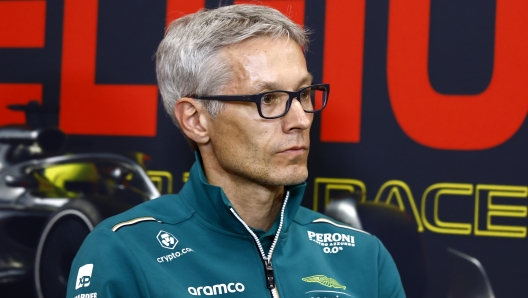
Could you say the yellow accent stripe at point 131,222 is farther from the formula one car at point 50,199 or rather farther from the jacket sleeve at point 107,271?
the formula one car at point 50,199

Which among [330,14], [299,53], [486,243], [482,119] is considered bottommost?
[486,243]

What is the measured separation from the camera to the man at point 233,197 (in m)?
1.28

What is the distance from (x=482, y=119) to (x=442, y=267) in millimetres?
425

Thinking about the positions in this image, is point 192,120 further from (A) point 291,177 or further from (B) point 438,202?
(B) point 438,202

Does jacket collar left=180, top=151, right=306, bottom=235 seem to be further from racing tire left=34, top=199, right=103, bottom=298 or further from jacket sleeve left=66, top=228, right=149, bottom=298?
racing tire left=34, top=199, right=103, bottom=298

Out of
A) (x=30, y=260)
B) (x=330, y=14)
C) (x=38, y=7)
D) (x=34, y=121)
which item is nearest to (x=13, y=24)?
(x=38, y=7)

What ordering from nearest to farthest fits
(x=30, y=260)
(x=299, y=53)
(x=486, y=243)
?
1. (x=299, y=53)
2. (x=486, y=243)
3. (x=30, y=260)

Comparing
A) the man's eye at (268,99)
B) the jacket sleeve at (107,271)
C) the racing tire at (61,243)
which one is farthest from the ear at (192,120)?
the racing tire at (61,243)

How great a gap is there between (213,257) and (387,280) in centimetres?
42

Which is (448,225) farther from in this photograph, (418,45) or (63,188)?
(63,188)

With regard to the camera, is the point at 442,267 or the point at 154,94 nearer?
the point at 442,267

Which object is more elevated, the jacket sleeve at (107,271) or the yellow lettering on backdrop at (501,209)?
the yellow lettering on backdrop at (501,209)

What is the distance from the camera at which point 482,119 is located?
1.77 metres

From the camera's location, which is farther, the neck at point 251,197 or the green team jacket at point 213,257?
the neck at point 251,197
